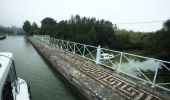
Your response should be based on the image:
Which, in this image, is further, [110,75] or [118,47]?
[118,47]

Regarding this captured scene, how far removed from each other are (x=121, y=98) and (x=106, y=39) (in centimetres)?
4570

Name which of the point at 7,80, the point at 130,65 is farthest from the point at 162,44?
the point at 7,80

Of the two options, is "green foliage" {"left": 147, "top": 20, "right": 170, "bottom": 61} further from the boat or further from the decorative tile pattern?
the boat

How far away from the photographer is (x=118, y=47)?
5238cm

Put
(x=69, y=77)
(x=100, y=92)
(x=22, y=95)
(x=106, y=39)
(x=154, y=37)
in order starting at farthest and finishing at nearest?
(x=106, y=39), (x=154, y=37), (x=69, y=77), (x=100, y=92), (x=22, y=95)

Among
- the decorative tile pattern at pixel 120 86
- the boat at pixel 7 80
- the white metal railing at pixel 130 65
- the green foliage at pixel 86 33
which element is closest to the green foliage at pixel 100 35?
the green foliage at pixel 86 33

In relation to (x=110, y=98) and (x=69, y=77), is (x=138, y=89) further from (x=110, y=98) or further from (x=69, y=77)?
(x=69, y=77)

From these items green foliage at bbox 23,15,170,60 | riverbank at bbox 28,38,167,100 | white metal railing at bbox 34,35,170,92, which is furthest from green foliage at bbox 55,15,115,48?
riverbank at bbox 28,38,167,100

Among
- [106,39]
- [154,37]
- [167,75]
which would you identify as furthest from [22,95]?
[106,39]

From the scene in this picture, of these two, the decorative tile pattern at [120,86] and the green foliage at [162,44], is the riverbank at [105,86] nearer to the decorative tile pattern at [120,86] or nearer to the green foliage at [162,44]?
the decorative tile pattern at [120,86]

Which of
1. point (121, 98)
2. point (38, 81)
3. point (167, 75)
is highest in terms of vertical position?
point (121, 98)

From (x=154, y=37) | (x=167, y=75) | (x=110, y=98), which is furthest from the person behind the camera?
(x=154, y=37)

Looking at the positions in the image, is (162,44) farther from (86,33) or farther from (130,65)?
(86,33)

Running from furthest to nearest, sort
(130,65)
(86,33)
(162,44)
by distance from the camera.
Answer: (86,33)
(162,44)
(130,65)
